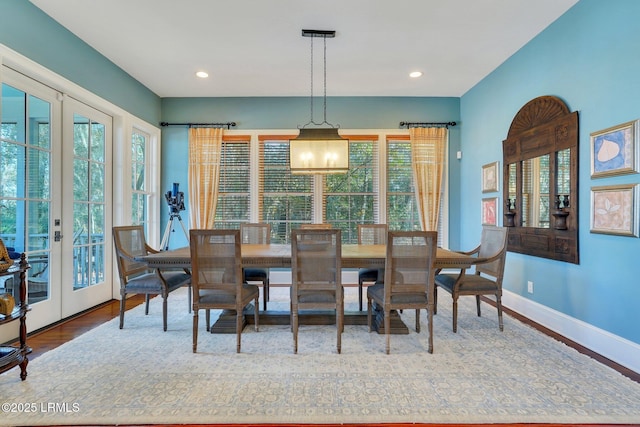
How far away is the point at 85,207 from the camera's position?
350 cm

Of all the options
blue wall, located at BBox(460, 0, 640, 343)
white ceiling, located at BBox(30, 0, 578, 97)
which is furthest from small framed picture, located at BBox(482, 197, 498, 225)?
white ceiling, located at BBox(30, 0, 578, 97)

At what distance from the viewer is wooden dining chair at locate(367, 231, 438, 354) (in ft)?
7.68

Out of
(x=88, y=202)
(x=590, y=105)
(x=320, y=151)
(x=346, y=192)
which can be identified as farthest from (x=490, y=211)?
(x=88, y=202)

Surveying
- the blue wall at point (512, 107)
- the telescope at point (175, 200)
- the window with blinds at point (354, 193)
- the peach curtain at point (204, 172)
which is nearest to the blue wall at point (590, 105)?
the blue wall at point (512, 107)

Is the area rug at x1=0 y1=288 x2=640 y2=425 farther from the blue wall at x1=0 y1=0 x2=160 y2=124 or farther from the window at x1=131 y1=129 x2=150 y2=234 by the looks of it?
the blue wall at x1=0 y1=0 x2=160 y2=124

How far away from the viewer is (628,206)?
223cm

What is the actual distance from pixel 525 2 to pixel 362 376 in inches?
130

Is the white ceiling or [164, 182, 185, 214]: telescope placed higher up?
the white ceiling

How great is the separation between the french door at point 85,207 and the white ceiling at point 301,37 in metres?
0.88

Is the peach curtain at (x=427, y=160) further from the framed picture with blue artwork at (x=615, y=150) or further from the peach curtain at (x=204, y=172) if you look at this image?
the peach curtain at (x=204, y=172)

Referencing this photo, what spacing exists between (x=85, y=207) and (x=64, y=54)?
157cm

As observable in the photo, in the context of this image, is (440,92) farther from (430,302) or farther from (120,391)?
(120,391)

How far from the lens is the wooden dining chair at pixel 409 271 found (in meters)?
2.34

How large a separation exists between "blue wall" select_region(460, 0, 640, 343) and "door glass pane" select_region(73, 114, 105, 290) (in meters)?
4.89
